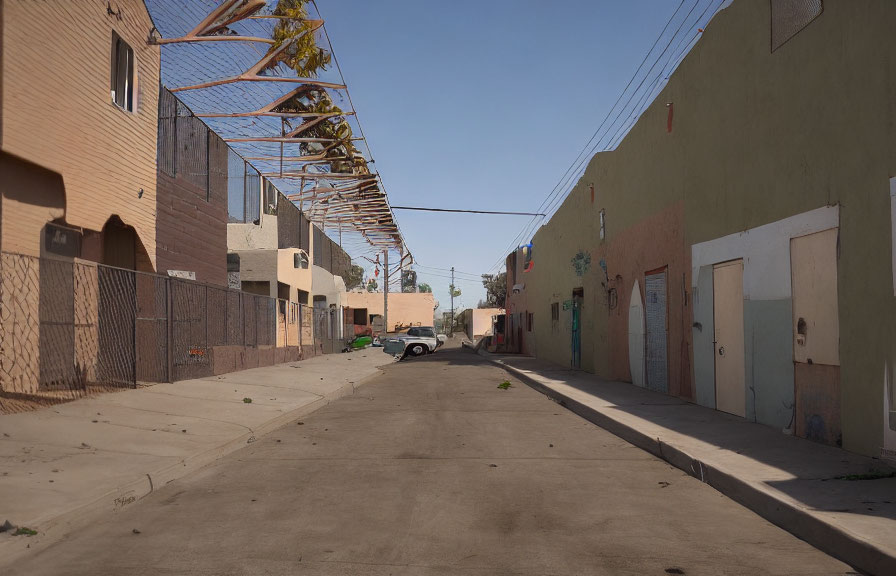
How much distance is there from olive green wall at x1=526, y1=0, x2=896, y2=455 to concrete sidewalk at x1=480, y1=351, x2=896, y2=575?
0.92m

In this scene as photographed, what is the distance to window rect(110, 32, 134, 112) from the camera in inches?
580

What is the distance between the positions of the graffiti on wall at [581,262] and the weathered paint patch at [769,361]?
1340cm

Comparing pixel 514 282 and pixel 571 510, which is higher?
pixel 514 282

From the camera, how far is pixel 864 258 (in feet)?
26.0

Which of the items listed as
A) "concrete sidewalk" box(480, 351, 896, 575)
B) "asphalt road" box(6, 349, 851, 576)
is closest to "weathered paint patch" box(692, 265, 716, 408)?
"concrete sidewalk" box(480, 351, 896, 575)

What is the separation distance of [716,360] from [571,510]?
752cm

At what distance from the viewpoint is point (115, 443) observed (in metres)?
8.79

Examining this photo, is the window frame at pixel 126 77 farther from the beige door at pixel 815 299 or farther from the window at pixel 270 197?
the window at pixel 270 197

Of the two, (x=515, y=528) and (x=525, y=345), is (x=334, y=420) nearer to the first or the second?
(x=515, y=528)

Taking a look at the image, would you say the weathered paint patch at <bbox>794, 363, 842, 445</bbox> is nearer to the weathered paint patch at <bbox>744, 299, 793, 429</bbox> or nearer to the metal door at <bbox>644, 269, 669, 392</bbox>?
the weathered paint patch at <bbox>744, 299, 793, 429</bbox>

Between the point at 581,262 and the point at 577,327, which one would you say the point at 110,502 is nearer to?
the point at 581,262

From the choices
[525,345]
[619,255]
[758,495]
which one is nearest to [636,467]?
[758,495]

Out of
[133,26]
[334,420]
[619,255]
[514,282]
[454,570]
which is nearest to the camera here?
[454,570]

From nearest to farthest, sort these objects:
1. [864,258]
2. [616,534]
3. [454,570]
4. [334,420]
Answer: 1. [454,570]
2. [616,534]
3. [864,258]
4. [334,420]
